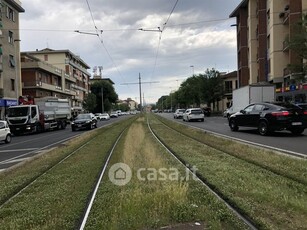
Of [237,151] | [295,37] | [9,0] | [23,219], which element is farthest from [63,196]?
[9,0]

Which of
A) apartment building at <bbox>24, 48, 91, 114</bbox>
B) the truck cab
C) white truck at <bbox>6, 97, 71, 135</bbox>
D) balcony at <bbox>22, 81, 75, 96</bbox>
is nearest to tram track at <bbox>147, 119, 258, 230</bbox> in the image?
the truck cab

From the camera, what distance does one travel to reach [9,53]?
170ft

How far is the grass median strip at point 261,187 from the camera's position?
17.4 feet

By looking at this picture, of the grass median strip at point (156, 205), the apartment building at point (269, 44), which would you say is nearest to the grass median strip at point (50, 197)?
the grass median strip at point (156, 205)

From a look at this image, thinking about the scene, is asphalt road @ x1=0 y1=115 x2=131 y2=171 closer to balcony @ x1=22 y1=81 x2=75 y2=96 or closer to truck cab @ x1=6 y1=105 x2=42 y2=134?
truck cab @ x1=6 y1=105 x2=42 y2=134

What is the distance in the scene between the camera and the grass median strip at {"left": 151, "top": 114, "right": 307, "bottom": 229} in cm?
530

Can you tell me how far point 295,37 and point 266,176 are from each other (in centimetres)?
2435

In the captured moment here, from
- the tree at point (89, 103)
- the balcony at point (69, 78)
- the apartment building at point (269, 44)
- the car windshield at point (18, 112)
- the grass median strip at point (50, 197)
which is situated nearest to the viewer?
the grass median strip at point (50, 197)

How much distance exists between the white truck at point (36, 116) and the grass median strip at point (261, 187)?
82.2ft

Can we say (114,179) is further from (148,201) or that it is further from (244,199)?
(244,199)

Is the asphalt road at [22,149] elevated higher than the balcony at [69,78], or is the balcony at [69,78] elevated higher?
the balcony at [69,78]

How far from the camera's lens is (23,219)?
563cm

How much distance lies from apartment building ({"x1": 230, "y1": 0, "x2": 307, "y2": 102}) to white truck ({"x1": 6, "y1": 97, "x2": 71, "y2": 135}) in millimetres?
22645

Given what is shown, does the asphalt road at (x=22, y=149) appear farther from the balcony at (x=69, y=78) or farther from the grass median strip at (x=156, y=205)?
the balcony at (x=69, y=78)
